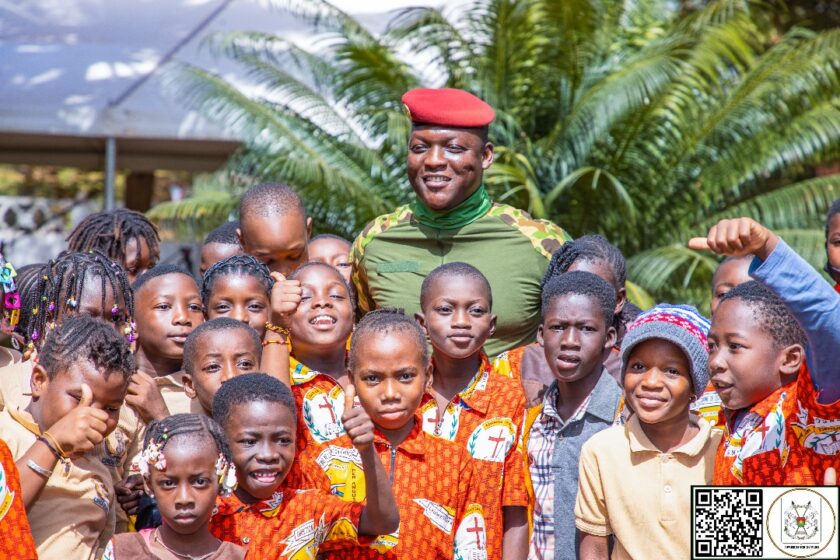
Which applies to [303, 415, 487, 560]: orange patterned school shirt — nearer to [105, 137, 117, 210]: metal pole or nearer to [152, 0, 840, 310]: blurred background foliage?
[152, 0, 840, 310]: blurred background foliage

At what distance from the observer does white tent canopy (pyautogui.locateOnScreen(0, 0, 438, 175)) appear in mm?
11422

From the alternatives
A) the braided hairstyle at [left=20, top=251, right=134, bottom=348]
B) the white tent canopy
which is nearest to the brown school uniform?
the braided hairstyle at [left=20, top=251, right=134, bottom=348]

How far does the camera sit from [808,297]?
305 cm

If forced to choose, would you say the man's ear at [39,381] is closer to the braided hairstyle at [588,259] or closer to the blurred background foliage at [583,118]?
the braided hairstyle at [588,259]

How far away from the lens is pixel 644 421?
3939 millimetres

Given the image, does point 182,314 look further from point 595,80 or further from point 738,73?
point 738,73

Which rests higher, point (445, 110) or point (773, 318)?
point (445, 110)

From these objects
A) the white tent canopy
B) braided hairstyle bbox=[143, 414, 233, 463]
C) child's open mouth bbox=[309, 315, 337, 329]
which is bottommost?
braided hairstyle bbox=[143, 414, 233, 463]

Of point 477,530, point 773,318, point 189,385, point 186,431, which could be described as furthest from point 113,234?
point 773,318

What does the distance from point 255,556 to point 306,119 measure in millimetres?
7278

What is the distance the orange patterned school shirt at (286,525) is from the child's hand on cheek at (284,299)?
73 cm

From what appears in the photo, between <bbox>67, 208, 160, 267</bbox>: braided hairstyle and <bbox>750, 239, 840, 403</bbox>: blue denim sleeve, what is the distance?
3.43 m

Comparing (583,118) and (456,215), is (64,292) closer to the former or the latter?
(456,215)

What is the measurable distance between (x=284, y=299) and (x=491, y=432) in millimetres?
922
